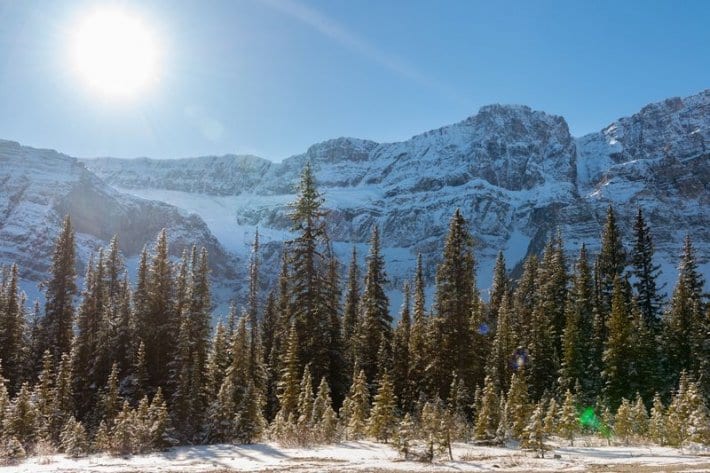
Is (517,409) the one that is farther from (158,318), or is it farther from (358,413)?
(158,318)

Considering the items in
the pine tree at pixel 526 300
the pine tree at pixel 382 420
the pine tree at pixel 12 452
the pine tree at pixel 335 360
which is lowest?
the pine tree at pixel 12 452

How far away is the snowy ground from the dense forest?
0.95m

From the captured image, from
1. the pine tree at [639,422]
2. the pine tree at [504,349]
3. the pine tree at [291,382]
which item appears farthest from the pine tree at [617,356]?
the pine tree at [291,382]

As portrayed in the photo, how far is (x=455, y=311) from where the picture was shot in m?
35.8

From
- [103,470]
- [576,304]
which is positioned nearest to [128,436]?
[103,470]

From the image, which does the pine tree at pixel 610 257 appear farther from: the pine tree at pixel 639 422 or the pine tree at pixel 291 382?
the pine tree at pixel 639 422

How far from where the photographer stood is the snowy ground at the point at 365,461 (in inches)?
539

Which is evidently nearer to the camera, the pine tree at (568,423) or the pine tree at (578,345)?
the pine tree at (568,423)

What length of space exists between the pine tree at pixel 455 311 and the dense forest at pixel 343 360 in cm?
8

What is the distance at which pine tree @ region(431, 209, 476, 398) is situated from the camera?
35.4 meters

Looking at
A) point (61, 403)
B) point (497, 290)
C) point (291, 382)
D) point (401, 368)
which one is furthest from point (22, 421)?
point (497, 290)

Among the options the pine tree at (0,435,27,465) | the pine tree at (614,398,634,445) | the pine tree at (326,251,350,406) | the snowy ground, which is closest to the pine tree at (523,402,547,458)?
the snowy ground

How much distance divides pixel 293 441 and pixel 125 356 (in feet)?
80.8

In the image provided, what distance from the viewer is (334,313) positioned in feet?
128
